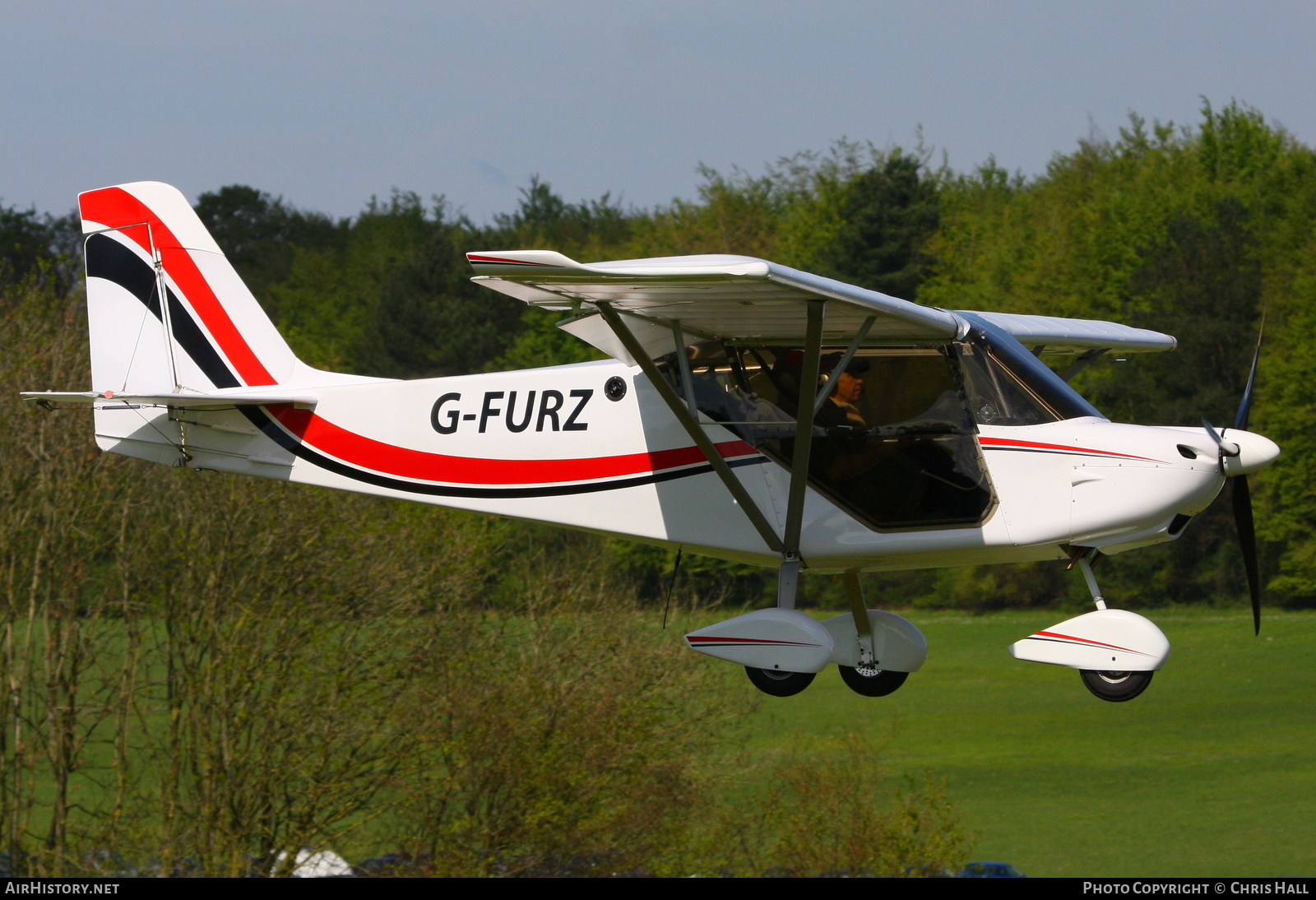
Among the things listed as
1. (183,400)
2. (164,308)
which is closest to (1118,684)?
(183,400)

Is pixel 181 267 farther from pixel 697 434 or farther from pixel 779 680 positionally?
pixel 779 680

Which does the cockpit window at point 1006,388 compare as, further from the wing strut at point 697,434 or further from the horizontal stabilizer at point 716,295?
the wing strut at point 697,434

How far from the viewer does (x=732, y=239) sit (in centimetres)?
5469

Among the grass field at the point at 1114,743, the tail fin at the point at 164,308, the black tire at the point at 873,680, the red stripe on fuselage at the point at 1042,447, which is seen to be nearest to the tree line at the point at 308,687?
the grass field at the point at 1114,743

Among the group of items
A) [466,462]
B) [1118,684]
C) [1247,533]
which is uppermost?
[466,462]

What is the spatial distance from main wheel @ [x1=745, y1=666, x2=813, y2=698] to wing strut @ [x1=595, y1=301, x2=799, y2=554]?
0.49 metres

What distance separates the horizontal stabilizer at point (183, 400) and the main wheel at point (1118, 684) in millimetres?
5667

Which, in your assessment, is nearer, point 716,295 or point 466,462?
point 716,295

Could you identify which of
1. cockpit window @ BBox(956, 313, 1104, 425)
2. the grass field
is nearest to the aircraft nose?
cockpit window @ BBox(956, 313, 1104, 425)

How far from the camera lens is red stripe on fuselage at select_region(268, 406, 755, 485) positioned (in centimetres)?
941

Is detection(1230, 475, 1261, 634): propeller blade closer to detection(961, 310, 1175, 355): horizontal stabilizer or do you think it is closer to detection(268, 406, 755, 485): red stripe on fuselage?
detection(961, 310, 1175, 355): horizontal stabilizer

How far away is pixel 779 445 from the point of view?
358 inches

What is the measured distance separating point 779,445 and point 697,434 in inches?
23.1

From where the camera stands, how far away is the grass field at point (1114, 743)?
3831cm
